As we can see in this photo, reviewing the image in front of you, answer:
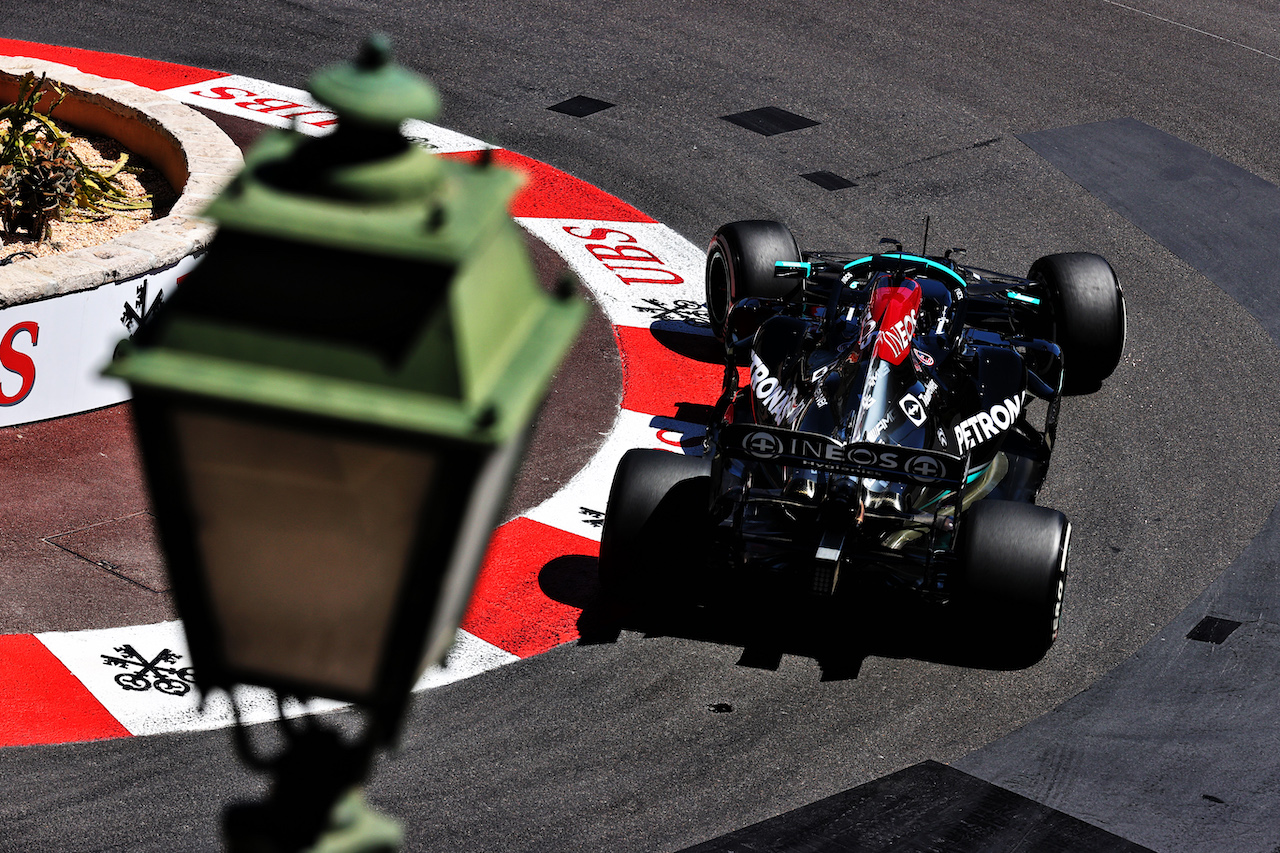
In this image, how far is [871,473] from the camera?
6586mm

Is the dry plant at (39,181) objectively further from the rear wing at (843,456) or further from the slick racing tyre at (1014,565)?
the slick racing tyre at (1014,565)

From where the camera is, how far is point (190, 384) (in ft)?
5.39

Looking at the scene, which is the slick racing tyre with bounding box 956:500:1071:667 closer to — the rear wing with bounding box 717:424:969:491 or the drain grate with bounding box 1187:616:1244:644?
the rear wing with bounding box 717:424:969:491

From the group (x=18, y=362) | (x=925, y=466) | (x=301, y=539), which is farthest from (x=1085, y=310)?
(x=301, y=539)

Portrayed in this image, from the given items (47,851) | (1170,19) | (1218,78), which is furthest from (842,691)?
(1170,19)

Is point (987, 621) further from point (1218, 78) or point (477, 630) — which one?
point (1218, 78)

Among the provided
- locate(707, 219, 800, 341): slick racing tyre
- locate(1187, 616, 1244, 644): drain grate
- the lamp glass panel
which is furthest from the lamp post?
locate(707, 219, 800, 341): slick racing tyre

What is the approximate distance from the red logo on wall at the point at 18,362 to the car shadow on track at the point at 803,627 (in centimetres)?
325

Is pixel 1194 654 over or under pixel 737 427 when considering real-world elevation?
under

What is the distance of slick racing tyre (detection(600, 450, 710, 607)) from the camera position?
7016 mm

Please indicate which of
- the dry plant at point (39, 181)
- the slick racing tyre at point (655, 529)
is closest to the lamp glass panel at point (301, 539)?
the slick racing tyre at point (655, 529)

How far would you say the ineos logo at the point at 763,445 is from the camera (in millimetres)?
6613

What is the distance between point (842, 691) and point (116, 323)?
476cm

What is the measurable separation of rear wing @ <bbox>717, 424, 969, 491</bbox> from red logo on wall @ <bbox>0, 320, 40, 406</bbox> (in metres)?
4.13
